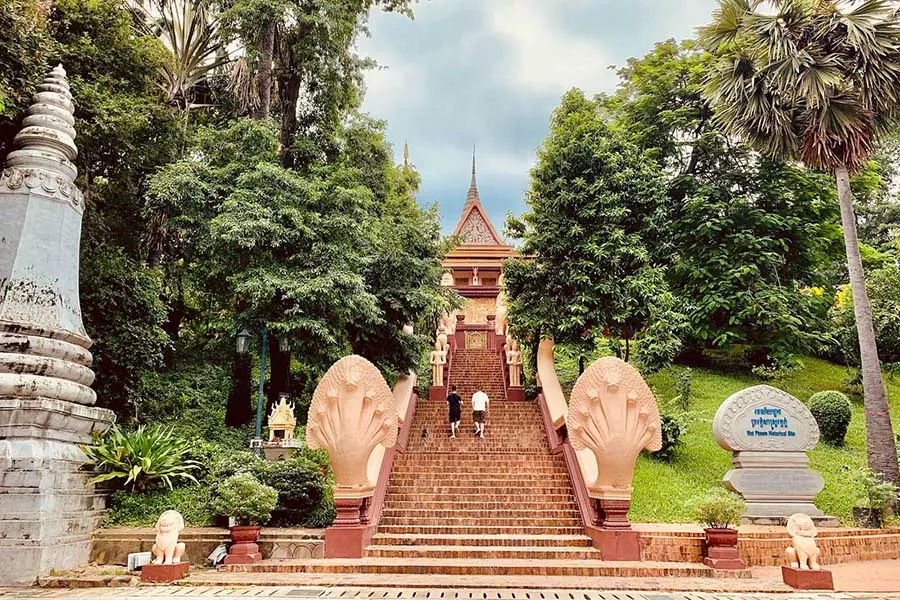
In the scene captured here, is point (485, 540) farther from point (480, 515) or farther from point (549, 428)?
point (549, 428)

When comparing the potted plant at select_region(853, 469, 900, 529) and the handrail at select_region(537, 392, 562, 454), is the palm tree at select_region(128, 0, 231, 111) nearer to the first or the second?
the handrail at select_region(537, 392, 562, 454)

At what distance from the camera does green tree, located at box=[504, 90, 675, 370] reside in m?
12.5

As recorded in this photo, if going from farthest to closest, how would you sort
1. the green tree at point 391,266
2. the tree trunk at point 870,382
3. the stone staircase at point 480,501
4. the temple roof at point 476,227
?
the temple roof at point 476,227 → the green tree at point 391,266 → the tree trunk at point 870,382 → the stone staircase at point 480,501

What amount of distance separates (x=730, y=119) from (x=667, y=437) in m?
6.30

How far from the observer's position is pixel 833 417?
41.0 feet

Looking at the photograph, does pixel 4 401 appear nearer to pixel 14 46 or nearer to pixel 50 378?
pixel 50 378

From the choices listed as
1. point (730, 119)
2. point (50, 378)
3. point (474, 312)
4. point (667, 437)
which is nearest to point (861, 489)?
point (667, 437)

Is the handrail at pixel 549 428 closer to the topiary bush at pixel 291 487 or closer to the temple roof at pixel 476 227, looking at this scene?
the topiary bush at pixel 291 487

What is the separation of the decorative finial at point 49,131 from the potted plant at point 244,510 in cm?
484

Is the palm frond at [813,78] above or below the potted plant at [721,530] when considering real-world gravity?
above

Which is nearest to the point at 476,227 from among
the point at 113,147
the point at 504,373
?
the point at 504,373

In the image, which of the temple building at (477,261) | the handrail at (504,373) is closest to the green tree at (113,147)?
the handrail at (504,373)

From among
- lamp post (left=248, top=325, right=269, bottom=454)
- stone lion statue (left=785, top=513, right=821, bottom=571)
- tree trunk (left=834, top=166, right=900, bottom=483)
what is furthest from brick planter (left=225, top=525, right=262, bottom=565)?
tree trunk (left=834, top=166, right=900, bottom=483)

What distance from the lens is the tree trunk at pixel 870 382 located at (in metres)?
10.1
